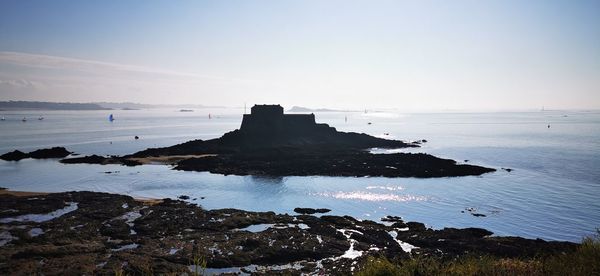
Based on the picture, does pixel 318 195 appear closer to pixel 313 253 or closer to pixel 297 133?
pixel 313 253

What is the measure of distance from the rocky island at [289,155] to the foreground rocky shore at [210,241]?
2242 centimetres

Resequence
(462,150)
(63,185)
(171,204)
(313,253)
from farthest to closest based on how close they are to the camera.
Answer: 1. (462,150)
2. (63,185)
3. (171,204)
4. (313,253)

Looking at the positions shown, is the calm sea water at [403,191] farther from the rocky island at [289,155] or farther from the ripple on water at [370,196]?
the rocky island at [289,155]

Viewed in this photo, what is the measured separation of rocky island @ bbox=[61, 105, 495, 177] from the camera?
50500mm

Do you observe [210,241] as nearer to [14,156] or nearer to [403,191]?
[403,191]

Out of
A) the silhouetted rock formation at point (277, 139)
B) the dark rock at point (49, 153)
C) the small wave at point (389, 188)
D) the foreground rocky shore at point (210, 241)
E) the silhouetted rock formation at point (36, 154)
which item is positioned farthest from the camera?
the silhouetted rock formation at point (277, 139)

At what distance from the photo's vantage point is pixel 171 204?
31547mm

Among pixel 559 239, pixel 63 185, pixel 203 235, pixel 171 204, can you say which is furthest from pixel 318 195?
pixel 63 185

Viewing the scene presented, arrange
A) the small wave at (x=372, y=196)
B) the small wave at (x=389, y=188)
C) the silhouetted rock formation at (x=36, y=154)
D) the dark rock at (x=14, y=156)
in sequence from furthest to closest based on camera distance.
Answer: the silhouetted rock formation at (x=36, y=154), the dark rock at (x=14, y=156), the small wave at (x=389, y=188), the small wave at (x=372, y=196)

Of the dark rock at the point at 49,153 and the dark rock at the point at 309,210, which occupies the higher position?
the dark rock at the point at 49,153

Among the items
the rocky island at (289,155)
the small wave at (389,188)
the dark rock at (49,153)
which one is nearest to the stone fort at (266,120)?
the rocky island at (289,155)

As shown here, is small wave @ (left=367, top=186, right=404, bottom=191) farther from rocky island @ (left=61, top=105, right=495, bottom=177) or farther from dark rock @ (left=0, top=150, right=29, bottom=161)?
dark rock @ (left=0, top=150, right=29, bottom=161)

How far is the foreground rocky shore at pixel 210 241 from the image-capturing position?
1812 centimetres

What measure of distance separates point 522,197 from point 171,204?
97.2 ft
